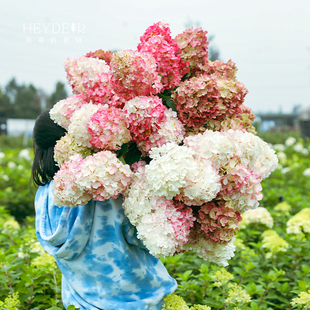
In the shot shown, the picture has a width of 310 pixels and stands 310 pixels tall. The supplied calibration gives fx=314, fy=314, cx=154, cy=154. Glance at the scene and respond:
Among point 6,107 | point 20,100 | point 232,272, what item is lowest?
point 6,107

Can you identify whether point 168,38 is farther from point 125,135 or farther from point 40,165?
point 40,165

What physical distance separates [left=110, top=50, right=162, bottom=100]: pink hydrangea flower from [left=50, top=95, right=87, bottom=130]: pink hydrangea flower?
220 millimetres

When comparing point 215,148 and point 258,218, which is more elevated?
point 215,148

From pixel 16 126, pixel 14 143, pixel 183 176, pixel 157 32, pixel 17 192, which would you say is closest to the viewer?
pixel 183 176

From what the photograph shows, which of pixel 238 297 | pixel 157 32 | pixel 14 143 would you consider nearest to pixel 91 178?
pixel 157 32

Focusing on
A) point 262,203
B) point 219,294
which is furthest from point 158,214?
point 262,203

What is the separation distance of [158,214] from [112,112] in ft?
1.62

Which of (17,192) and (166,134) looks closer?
(166,134)

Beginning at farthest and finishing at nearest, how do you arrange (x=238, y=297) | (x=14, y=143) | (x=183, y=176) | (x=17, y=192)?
(x=14, y=143), (x=17, y=192), (x=238, y=297), (x=183, y=176)

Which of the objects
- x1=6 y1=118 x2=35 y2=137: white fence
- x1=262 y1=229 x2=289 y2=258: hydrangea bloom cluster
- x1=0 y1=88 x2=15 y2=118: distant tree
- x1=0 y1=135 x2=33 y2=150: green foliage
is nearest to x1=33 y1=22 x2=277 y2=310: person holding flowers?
x1=262 y1=229 x2=289 y2=258: hydrangea bloom cluster

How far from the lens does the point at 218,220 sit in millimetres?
1395

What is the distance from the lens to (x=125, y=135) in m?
1.42

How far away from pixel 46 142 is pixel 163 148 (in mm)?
837

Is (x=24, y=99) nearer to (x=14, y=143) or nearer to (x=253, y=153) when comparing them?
(x=14, y=143)
